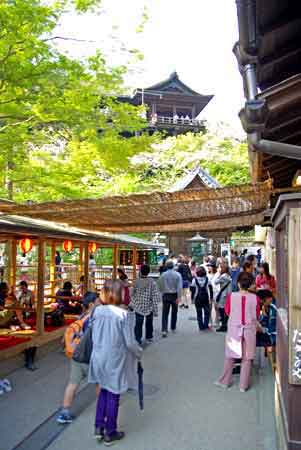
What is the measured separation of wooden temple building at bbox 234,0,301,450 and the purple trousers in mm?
1629

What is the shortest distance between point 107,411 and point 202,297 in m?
5.96

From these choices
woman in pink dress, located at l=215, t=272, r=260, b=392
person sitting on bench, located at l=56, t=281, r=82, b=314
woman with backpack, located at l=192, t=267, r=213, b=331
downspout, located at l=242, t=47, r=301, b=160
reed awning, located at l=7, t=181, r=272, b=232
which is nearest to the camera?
downspout, located at l=242, t=47, r=301, b=160

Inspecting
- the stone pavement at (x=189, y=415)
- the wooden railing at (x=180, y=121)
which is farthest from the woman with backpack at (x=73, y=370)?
the wooden railing at (x=180, y=121)

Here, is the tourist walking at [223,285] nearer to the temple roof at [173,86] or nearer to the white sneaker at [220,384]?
the white sneaker at [220,384]

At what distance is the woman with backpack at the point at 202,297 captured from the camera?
973 centimetres

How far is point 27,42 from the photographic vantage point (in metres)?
7.22

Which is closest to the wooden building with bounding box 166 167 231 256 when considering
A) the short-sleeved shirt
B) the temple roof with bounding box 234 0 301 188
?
the short-sleeved shirt

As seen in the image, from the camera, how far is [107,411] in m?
4.22

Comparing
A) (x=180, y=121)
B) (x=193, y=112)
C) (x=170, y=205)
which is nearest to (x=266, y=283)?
(x=170, y=205)

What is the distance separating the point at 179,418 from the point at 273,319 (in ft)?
7.71

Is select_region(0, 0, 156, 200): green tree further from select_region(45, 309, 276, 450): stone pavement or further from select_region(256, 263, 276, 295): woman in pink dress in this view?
select_region(45, 309, 276, 450): stone pavement

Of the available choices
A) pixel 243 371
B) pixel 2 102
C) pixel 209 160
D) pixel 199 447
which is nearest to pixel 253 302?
pixel 243 371

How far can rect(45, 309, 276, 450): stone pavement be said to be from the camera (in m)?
4.23

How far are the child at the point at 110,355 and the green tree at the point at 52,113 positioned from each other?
5.08m
